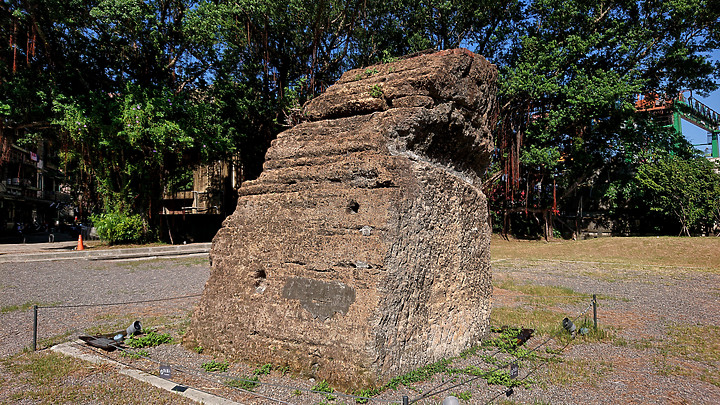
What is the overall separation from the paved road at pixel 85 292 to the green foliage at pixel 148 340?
111cm

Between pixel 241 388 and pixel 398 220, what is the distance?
209cm

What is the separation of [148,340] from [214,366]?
1363mm

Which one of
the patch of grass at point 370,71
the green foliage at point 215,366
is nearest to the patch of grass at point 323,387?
the green foliage at point 215,366

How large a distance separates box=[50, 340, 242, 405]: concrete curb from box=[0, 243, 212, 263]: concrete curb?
1108 cm

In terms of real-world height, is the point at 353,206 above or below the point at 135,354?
above

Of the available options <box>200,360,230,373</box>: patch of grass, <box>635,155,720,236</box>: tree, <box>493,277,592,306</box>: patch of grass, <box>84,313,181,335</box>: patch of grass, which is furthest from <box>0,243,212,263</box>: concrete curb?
<box>635,155,720,236</box>: tree

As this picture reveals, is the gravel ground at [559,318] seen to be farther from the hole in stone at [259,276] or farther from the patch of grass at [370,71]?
the patch of grass at [370,71]

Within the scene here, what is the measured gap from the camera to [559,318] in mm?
7164

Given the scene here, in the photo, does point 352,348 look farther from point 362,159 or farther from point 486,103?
point 486,103

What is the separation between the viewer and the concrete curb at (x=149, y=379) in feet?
A: 12.1

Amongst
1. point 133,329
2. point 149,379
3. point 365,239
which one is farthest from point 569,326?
point 133,329

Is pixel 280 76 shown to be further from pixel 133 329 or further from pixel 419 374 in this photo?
pixel 419 374

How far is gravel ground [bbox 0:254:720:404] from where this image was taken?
403 centimetres

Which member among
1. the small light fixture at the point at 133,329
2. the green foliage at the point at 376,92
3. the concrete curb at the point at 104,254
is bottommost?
the small light fixture at the point at 133,329
